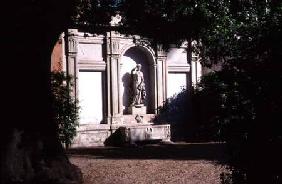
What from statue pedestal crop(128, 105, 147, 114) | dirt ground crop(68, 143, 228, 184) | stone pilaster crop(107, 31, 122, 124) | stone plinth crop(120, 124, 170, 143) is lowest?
dirt ground crop(68, 143, 228, 184)

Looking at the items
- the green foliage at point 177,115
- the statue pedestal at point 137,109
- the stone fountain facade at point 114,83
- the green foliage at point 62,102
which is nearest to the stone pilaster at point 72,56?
the stone fountain facade at point 114,83

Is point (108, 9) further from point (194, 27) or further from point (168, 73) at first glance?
point (168, 73)

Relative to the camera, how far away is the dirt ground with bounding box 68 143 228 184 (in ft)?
31.8

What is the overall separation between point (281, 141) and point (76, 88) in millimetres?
14633

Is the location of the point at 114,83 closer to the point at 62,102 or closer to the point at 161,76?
the point at 161,76

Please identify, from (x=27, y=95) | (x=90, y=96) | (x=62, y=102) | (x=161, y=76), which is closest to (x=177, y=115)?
(x=161, y=76)

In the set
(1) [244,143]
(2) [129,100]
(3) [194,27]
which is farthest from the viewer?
(2) [129,100]

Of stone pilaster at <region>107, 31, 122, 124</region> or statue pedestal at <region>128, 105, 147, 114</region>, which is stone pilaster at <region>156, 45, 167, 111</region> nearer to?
statue pedestal at <region>128, 105, 147, 114</region>

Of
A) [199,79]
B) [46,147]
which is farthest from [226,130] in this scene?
[199,79]

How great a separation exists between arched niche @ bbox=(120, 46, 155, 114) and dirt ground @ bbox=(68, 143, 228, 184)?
6.29m

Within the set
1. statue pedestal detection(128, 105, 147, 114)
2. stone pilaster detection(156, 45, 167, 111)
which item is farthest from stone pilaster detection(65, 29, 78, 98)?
stone pilaster detection(156, 45, 167, 111)

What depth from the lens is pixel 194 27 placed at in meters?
11.0

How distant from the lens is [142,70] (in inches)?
824

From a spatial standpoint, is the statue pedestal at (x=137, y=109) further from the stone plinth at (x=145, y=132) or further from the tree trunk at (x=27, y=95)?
the tree trunk at (x=27, y=95)
